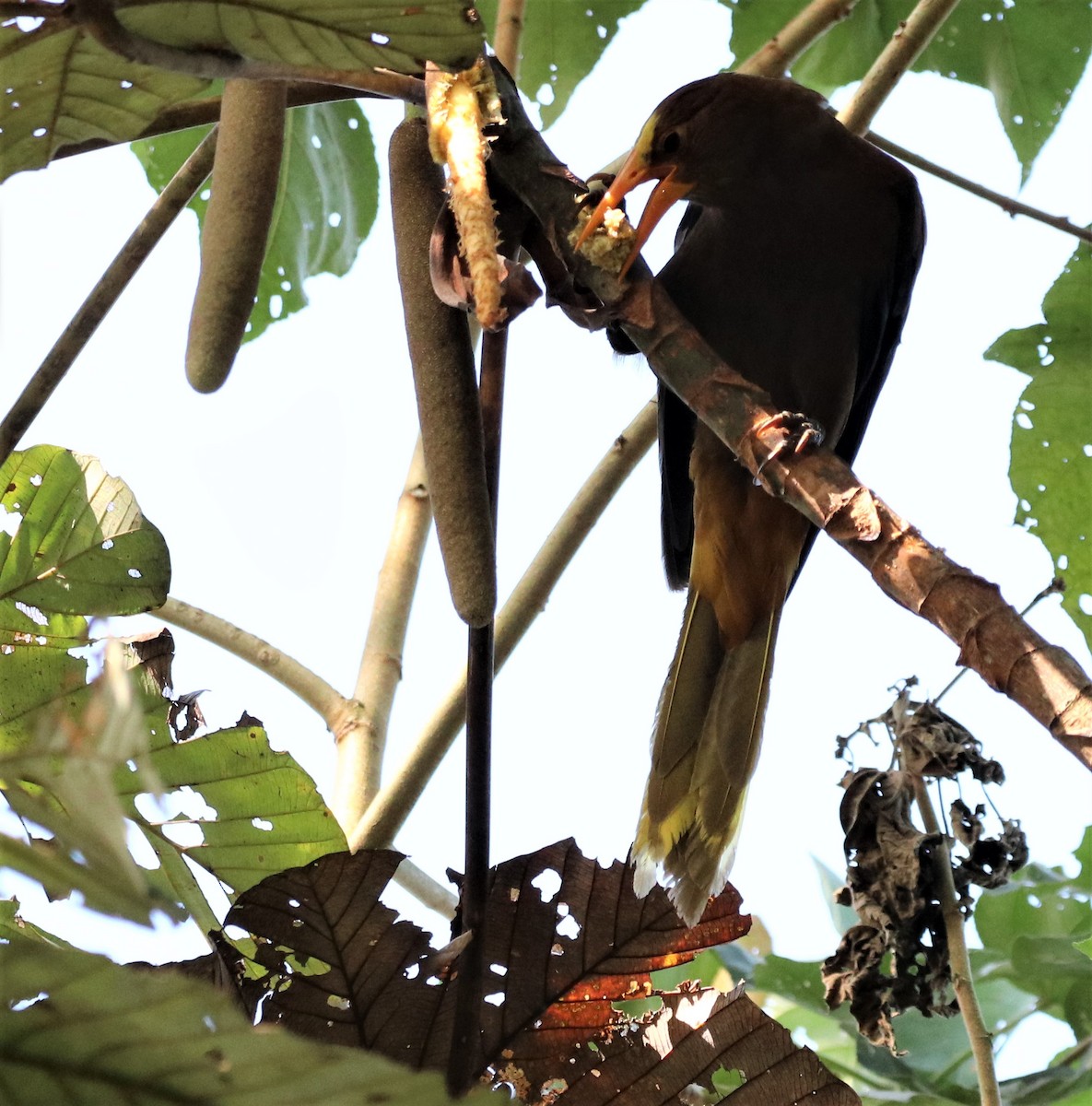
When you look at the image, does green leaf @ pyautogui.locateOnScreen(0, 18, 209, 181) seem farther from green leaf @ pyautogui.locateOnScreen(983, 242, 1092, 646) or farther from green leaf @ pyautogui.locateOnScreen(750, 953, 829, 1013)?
green leaf @ pyautogui.locateOnScreen(750, 953, 829, 1013)

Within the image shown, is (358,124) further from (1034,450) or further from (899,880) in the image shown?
(899,880)

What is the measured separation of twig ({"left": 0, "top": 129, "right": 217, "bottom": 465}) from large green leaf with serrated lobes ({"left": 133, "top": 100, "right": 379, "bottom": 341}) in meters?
1.10

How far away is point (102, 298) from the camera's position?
1.28 m

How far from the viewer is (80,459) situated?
1442 millimetres

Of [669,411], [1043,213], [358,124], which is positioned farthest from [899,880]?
[358,124]

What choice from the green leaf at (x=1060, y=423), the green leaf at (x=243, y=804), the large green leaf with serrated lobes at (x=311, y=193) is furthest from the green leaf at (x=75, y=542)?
the green leaf at (x=1060, y=423)

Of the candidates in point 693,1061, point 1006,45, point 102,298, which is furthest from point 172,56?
point 1006,45

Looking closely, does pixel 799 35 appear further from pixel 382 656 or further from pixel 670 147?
pixel 382 656

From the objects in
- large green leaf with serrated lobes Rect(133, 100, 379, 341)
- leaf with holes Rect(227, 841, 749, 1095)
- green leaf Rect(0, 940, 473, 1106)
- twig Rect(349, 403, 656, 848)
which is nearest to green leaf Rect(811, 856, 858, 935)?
twig Rect(349, 403, 656, 848)

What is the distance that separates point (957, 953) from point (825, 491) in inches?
33.2

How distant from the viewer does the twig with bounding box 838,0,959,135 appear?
199cm

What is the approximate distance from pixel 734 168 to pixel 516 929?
1962mm

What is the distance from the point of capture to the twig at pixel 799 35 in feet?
7.29

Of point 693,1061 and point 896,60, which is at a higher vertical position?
point 896,60
